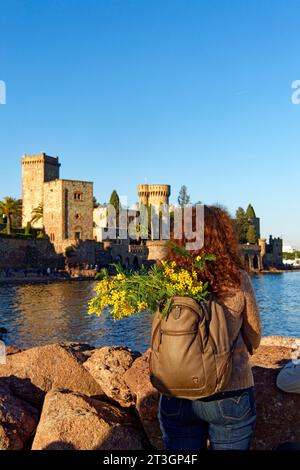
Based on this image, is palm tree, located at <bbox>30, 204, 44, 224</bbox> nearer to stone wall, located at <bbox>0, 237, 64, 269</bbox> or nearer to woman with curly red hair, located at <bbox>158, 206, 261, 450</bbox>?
stone wall, located at <bbox>0, 237, 64, 269</bbox>

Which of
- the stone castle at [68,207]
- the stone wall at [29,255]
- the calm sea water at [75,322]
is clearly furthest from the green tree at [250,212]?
the calm sea water at [75,322]

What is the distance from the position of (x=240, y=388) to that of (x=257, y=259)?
81.5 m

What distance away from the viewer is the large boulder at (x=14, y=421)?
4398 mm

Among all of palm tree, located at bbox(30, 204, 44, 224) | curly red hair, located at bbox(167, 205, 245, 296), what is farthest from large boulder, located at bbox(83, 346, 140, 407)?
palm tree, located at bbox(30, 204, 44, 224)

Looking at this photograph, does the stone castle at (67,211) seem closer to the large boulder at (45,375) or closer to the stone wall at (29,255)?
the stone wall at (29,255)

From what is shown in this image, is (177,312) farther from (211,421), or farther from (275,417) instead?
(275,417)

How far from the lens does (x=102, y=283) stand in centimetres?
318

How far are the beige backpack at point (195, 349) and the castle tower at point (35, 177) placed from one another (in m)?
60.7

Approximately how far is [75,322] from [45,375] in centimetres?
1782

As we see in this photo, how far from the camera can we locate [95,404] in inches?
186

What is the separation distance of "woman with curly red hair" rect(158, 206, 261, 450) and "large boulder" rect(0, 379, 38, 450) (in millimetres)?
1895

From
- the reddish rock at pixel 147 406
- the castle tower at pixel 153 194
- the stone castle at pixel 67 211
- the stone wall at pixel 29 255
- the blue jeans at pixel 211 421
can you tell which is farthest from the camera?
the castle tower at pixel 153 194

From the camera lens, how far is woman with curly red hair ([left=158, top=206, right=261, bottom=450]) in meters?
2.95

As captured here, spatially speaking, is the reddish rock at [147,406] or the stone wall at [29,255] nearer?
the reddish rock at [147,406]
